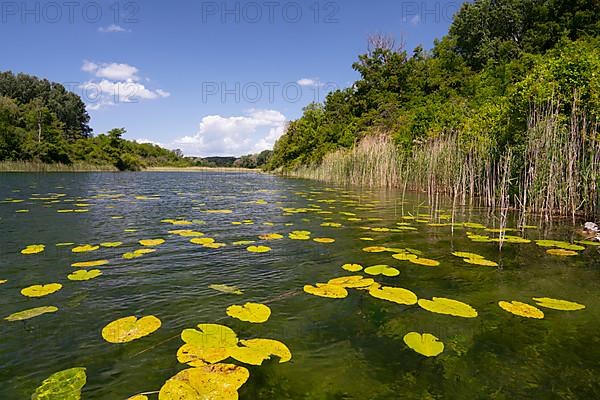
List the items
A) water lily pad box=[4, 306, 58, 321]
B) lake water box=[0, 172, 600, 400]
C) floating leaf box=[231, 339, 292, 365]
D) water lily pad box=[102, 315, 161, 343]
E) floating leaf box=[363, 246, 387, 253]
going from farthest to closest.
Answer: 1. floating leaf box=[363, 246, 387, 253]
2. water lily pad box=[4, 306, 58, 321]
3. water lily pad box=[102, 315, 161, 343]
4. floating leaf box=[231, 339, 292, 365]
5. lake water box=[0, 172, 600, 400]

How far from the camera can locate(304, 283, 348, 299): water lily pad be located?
9.98ft

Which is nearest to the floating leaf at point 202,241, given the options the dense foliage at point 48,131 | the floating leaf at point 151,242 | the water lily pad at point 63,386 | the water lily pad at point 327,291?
the floating leaf at point 151,242

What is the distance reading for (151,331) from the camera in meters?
2.37

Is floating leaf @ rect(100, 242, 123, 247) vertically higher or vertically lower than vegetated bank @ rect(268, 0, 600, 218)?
lower

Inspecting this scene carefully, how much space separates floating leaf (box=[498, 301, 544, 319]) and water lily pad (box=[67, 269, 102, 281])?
3.67 meters

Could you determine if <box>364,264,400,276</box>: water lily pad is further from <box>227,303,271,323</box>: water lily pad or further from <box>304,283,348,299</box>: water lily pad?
<box>227,303,271,323</box>: water lily pad

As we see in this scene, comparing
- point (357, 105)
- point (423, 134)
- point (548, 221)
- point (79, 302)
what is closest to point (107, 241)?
point (79, 302)

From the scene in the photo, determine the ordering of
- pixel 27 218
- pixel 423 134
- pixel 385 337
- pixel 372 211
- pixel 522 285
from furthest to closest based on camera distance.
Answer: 1. pixel 423 134
2. pixel 372 211
3. pixel 27 218
4. pixel 522 285
5. pixel 385 337

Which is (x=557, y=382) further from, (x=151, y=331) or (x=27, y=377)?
(x=27, y=377)

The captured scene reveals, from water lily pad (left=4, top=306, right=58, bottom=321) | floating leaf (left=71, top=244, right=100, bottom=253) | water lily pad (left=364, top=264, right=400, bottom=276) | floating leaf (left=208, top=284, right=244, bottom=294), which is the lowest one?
water lily pad (left=4, top=306, right=58, bottom=321)

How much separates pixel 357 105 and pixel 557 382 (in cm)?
3176

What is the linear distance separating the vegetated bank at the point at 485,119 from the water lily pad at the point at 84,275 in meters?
5.30

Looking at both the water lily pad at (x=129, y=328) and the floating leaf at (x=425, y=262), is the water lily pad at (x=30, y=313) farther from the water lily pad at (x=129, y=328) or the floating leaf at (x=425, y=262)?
the floating leaf at (x=425, y=262)

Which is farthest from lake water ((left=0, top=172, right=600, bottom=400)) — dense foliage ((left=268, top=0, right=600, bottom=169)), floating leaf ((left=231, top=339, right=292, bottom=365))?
dense foliage ((left=268, top=0, right=600, bottom=169))
